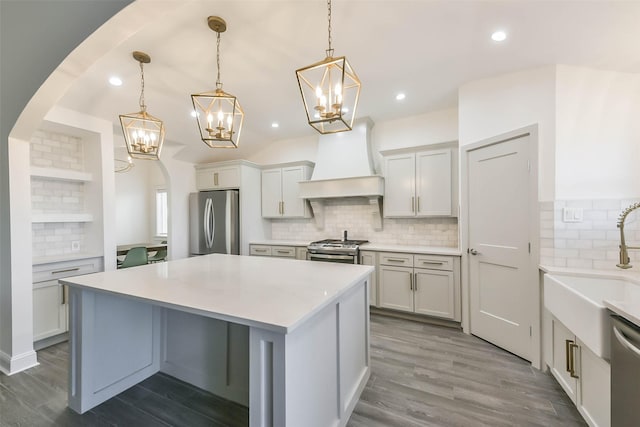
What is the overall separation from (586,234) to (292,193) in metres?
3.63

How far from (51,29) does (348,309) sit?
2716 mm

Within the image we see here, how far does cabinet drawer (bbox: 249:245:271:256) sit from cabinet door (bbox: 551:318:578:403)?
3581 mm

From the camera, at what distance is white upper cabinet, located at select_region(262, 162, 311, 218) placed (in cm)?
457

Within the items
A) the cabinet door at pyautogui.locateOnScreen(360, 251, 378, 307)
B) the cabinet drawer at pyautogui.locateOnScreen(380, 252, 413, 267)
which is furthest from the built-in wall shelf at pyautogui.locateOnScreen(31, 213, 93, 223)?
the cabinet drawer at pyautogui.locateOnScreen(380, 252, 413, 267)

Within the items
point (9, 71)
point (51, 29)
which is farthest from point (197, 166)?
point (51, 29)

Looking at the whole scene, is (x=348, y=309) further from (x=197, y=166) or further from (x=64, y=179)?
(x=197, y=166)

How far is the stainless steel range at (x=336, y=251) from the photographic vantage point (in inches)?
145

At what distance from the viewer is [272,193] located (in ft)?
15.8

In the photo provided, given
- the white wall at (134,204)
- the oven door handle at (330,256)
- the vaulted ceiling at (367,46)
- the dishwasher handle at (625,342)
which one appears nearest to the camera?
the dishwasher handle at (625,342)

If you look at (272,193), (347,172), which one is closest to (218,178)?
(272,193)

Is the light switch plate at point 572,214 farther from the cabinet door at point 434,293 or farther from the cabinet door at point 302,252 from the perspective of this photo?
the cabinet door at point 302,252

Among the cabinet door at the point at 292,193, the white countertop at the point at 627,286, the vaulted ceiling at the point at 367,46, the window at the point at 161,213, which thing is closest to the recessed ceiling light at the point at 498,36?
the vaulted ceiling at the point at 367,46

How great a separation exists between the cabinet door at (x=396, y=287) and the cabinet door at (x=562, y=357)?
146cm

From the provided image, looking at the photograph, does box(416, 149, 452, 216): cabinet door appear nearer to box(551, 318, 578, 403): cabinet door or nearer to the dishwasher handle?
box(551, 318, 578, 403): cabinet door
